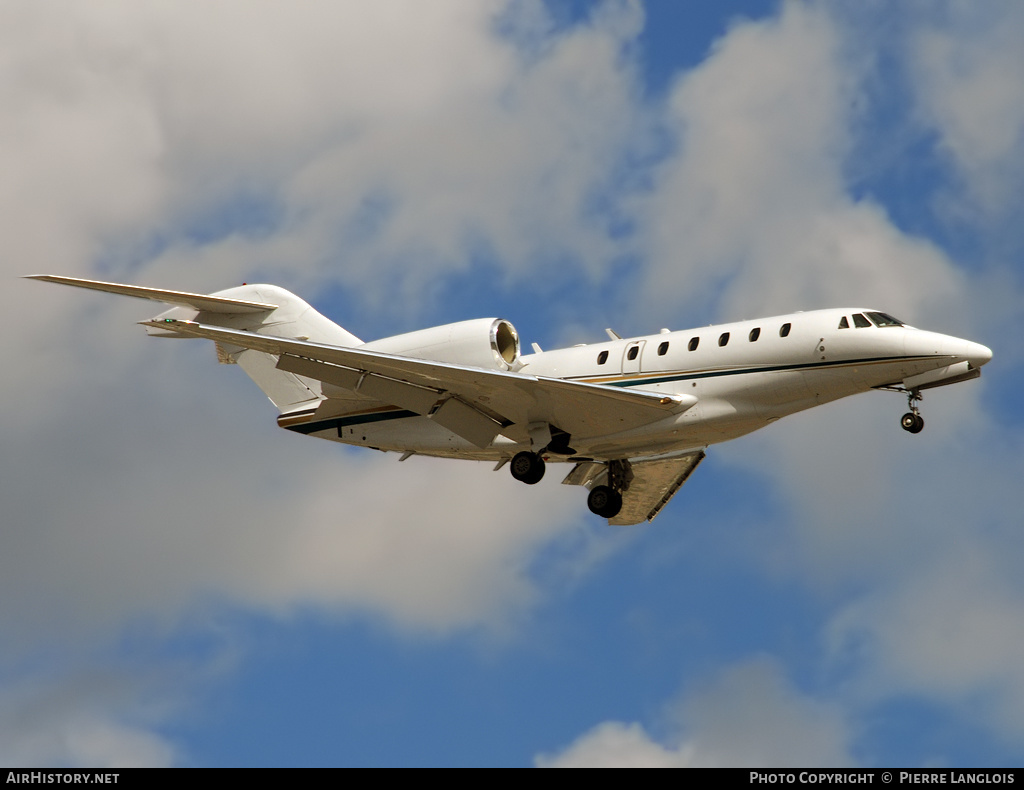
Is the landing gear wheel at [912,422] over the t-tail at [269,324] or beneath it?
beneath

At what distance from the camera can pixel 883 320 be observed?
20969 millimetres

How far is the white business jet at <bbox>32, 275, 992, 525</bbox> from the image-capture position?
20766 millimetres

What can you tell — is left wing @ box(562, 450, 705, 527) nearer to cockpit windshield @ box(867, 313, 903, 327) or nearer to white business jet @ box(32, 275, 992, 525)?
white business jet @ box(32, 275, 992, 525)

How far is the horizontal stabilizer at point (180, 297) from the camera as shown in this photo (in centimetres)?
1964

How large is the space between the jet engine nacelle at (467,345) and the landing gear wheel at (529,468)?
1513mm

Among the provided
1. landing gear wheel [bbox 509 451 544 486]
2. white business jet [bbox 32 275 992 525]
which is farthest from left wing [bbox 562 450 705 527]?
landing gear wheel [bbox 509 451 544 486]

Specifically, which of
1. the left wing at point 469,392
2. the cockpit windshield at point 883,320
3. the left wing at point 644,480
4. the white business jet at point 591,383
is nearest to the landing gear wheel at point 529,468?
the white business jet at point 591,383

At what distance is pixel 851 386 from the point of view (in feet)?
68.4

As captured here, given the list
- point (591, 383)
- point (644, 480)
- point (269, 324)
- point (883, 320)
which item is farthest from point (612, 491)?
point (269, 324)

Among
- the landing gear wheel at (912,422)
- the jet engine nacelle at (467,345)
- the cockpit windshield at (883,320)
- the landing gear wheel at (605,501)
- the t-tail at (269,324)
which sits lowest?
the landing gear wheel at (912,422)

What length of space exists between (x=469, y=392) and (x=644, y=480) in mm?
4569

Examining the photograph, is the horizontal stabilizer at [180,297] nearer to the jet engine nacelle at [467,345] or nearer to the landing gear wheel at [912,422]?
the jet engine nacelle at [467,345]
